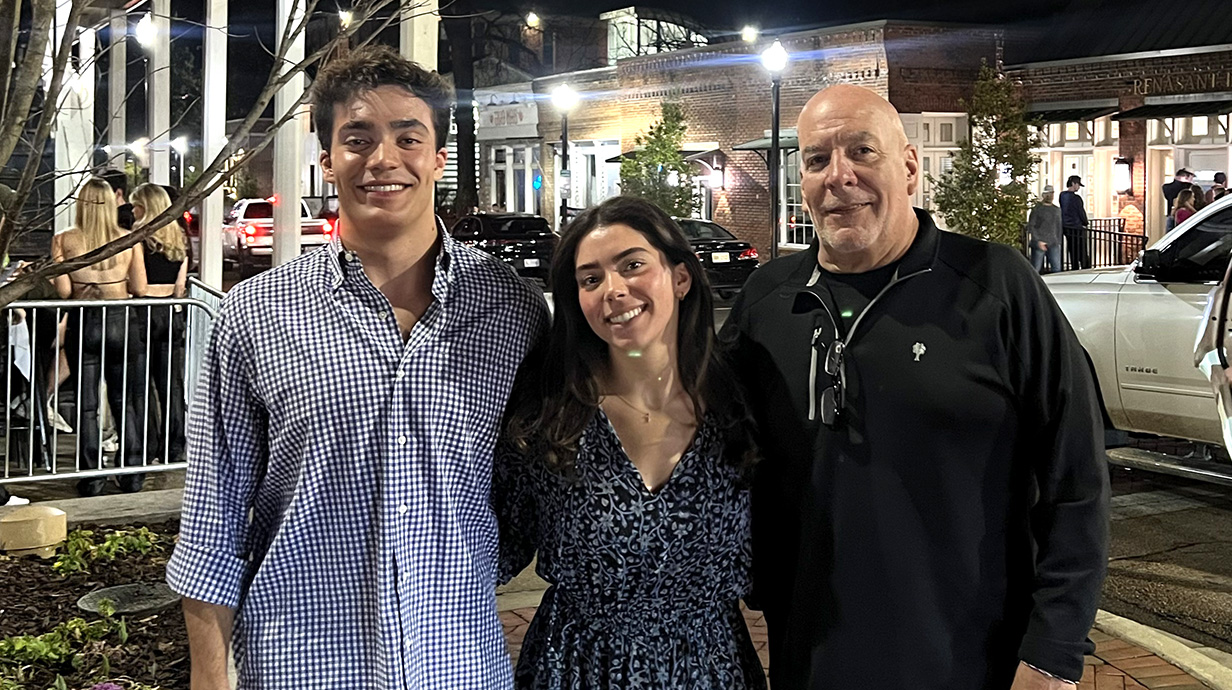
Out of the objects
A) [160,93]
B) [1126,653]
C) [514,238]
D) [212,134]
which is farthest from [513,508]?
[514,238]

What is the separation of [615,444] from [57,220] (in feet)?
38.1

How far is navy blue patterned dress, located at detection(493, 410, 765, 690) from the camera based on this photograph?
2.98 metres

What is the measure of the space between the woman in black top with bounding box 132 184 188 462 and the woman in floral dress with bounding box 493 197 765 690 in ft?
18.9

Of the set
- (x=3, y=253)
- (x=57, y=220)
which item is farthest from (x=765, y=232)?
(x=3, y=253)

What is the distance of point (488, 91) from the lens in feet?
159

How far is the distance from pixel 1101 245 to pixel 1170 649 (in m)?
22.1

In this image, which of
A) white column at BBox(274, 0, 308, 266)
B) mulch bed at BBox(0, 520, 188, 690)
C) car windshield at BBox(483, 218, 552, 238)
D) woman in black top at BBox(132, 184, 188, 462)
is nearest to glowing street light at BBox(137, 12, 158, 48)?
woman in black top at BBox(132, 184, 188, 462)

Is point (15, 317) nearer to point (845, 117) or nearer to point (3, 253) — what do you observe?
point (3, 253)

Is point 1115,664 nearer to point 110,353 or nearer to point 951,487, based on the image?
point 951,487

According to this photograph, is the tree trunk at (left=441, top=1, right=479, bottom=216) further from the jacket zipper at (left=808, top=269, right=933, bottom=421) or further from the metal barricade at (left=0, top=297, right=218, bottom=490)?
the jacket zipper at (left=808, top=269, right=933, bottom=421)

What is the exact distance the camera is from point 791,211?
33.7 m

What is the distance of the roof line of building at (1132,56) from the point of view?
25.4m

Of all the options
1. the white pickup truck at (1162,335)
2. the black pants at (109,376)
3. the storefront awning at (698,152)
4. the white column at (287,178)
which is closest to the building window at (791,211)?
the storefront awning at (698,152)

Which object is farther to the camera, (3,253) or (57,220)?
(57,220)
